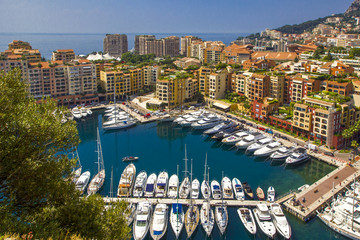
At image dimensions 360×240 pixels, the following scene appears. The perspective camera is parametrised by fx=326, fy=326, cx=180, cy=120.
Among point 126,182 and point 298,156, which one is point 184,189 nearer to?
point 126,182

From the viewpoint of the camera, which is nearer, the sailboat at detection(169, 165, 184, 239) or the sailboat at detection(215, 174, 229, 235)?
the sailboat at detection(169, 165, 184, 239)

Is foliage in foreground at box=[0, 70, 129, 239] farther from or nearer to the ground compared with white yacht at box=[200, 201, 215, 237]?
farther from the ground

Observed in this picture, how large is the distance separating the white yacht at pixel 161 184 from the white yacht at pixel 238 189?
16.8ft

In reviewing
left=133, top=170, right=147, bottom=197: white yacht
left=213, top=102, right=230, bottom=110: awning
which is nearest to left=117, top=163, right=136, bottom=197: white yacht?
left=133, top=170, right=147, bottom=197: white yacht

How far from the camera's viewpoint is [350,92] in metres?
35.8

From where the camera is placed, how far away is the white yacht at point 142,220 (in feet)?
61.6

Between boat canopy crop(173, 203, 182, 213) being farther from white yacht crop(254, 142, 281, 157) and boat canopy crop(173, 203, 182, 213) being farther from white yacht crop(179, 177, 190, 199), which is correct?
white yacht crop(254, 142, 281, 157)

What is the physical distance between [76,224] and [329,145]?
93.4 feet

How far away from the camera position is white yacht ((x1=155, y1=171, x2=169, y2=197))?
76.5ft

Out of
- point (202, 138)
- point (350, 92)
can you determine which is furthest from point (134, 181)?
point (350, 92)

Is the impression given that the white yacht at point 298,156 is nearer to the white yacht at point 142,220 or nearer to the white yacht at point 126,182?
the white yacht at point 126,182

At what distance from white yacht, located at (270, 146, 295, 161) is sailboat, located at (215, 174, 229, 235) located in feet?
36.2

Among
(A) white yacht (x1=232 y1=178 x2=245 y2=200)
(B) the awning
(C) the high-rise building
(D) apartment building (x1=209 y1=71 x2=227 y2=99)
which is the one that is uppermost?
(C) the high-rise building

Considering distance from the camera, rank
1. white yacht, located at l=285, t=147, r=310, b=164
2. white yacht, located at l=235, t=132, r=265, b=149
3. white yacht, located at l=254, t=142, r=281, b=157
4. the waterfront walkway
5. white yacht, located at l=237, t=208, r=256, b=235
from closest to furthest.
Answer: white yacht, located at l=237, t=208, r=256, b=235 < the waterfront walkway < white yacht, located at l=285, t=147, r=310, b=164 < white yacht, located at l=254, t=142, r=281, b=157 < white yacht, located at l=235, t=132, r=265, b=149
